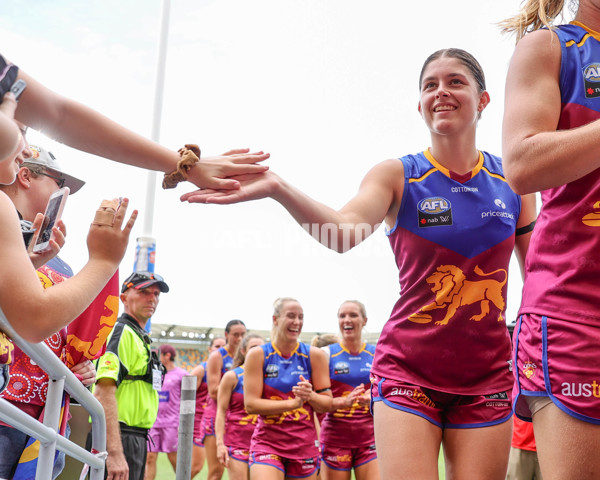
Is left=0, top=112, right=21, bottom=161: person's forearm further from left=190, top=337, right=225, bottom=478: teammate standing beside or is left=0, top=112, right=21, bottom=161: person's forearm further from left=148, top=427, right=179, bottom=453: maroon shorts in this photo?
left=148, top=427, right=179, bottom=453: maroon shorts

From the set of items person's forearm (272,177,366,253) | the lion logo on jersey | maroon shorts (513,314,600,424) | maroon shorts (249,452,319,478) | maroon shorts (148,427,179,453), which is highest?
person's forearm (272,177,366,253)

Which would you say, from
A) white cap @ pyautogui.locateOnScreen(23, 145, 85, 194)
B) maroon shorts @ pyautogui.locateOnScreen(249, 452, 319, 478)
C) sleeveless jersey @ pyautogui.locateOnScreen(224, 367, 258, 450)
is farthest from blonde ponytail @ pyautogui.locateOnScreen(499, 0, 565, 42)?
sleeveless jersey @ pyautogui.locateOnScreen(224, 367, 258, 450)

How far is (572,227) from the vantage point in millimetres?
1727

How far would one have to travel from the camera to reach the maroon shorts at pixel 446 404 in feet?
7.86

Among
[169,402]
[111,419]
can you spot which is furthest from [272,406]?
[169,402]

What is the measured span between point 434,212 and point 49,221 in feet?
4.88

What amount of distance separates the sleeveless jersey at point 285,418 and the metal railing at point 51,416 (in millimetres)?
3405

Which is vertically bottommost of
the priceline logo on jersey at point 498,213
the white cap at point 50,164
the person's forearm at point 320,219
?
the person's forearm at point 320,219

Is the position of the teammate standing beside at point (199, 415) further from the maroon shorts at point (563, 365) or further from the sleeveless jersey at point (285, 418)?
the maroon shorts at point (563, 365)

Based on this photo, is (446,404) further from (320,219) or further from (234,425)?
(234,425)

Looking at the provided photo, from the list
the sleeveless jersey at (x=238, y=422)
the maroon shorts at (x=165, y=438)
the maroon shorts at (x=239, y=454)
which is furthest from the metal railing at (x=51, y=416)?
the maroon shorts at (x=165, y=438)

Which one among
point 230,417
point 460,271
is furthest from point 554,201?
point 230,417

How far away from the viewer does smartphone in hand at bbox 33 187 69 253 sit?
2152 mm

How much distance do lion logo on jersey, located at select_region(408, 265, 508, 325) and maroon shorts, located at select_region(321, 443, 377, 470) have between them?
4.14 meters
